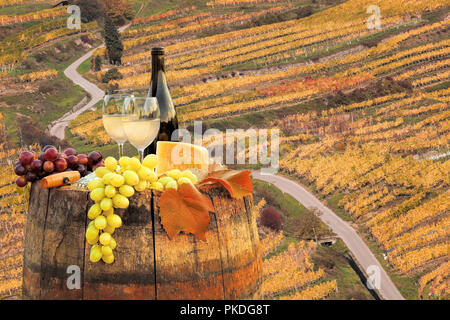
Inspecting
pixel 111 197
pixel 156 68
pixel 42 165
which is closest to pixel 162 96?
pixel 156 68

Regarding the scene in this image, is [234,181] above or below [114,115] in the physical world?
below

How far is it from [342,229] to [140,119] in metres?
9.01

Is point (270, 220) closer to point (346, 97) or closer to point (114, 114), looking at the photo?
point (346, 97)

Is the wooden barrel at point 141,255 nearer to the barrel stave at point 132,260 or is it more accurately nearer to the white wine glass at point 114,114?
the barrel stave at point 132,260

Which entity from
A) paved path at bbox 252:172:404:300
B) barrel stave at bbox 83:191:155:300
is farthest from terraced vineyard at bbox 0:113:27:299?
barrel stave at bbox 83:191:155:300

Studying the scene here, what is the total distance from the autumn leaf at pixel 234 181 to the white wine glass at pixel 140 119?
0.25m

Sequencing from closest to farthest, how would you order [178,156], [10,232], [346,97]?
[178,156] → [10,232] → [346,97]

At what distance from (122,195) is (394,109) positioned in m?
12.2

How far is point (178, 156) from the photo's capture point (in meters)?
1.36

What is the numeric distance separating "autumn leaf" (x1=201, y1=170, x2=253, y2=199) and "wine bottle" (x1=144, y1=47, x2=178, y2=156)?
62cm

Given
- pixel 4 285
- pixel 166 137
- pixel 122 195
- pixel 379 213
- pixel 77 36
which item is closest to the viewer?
pixel 122 195
